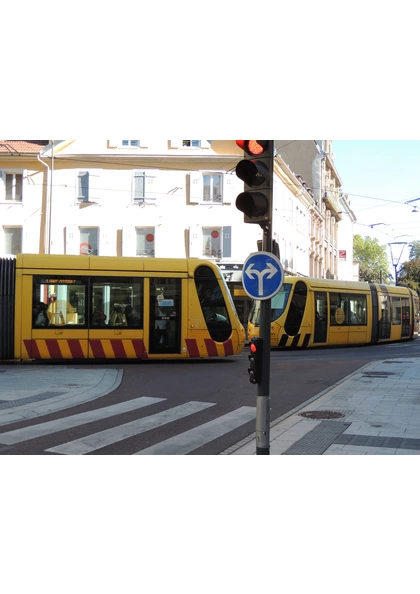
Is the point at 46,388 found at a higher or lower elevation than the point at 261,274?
lower

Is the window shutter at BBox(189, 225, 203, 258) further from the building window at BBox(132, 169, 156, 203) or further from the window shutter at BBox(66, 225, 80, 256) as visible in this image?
the window shutter at BBox(66, 225, 80, 256)

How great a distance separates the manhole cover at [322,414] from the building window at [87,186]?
967 inches

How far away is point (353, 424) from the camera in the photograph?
8625 millimetres

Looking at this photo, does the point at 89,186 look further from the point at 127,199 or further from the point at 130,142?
the point at 130,142

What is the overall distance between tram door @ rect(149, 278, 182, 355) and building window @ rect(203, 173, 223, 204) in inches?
664

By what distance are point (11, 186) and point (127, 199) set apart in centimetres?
617

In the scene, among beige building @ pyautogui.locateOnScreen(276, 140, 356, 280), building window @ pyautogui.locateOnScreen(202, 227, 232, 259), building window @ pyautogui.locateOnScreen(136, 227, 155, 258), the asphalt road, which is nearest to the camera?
the asphalt road

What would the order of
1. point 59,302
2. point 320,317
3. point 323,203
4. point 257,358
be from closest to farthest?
point 257,358 → point 59,302 → point 320,317 → point 323,203

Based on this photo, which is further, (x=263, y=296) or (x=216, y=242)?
(x=216, y=242)

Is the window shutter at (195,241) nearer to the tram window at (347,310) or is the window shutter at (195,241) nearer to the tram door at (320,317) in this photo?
the tram window at (347,310)

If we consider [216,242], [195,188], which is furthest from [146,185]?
[216,242]

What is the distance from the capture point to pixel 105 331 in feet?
52.4

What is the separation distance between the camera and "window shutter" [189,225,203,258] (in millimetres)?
32000

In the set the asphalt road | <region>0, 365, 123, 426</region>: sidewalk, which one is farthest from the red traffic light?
<region>0, 365, 123, 426</region>: sidewalk
